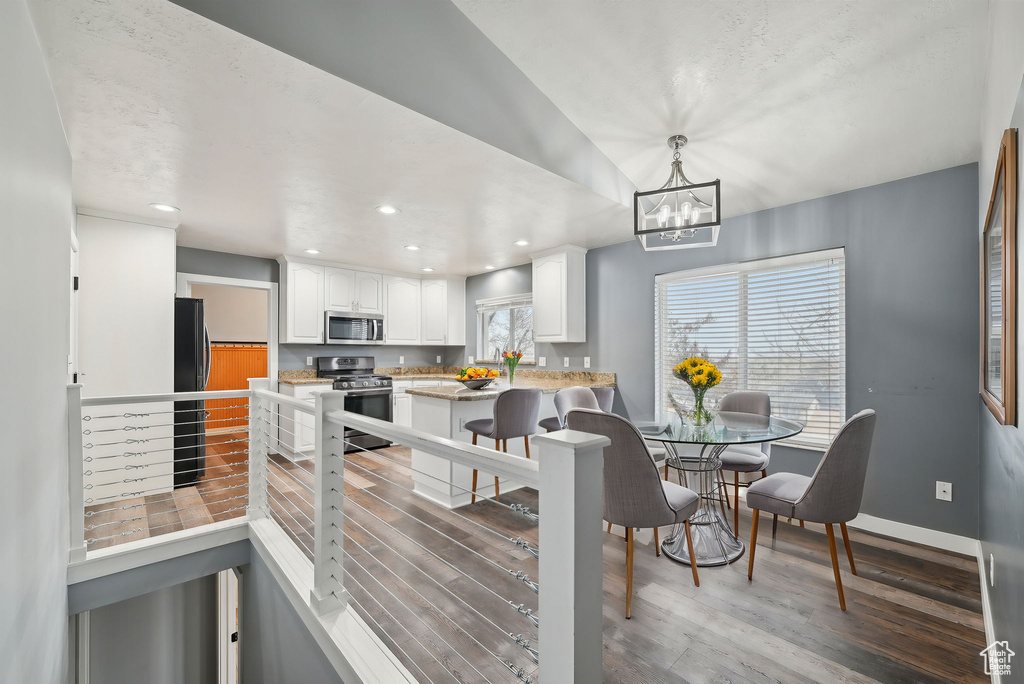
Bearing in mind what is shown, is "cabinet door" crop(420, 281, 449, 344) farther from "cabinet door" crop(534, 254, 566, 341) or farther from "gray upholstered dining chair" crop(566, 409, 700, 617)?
"gray upholstered dining chair" crop(566, 409, 700, 617)

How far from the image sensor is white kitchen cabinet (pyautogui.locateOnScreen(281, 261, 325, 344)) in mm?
4828

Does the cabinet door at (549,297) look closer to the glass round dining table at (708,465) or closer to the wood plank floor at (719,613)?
the glass round dining table at (708,465)

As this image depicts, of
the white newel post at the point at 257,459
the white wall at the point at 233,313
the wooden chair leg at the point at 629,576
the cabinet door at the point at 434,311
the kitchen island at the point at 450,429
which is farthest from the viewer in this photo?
the white wall at the point at 233,313

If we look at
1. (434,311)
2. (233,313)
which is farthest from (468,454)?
(233,313)

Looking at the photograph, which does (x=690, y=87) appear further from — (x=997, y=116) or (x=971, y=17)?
(x=997, y=116)

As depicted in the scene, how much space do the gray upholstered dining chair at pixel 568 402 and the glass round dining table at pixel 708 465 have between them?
64cm

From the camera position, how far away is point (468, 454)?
3.66ft

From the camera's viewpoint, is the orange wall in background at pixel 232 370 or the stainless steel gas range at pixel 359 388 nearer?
the stainless steel gas range at pixel 359 388

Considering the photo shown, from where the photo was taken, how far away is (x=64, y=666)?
2.12m

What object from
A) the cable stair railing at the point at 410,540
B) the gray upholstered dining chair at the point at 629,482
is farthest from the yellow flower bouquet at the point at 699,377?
the cable stair railing at the point at 410,540

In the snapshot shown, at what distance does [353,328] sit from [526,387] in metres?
2.38

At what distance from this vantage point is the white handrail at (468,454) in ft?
3.21

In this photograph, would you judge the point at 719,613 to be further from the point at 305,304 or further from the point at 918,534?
the point at 305,304

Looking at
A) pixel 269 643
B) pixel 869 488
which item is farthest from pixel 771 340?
pixel 269 643
